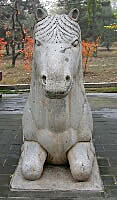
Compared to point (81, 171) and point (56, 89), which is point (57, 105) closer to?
point (56, 89)

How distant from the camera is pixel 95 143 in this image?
4355 mm

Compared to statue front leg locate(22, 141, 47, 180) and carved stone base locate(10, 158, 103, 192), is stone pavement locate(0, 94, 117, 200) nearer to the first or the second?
carved stone base locate(10, 158, 103, 192)

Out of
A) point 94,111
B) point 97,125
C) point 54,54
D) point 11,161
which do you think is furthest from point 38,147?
point 94,111

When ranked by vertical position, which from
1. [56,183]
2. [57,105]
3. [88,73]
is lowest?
[88,73]

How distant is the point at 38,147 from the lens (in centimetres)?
296

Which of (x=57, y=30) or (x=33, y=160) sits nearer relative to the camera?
(x=57, y=30)

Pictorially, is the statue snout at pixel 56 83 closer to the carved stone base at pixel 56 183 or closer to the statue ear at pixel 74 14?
the statue ear at pixel 74 14

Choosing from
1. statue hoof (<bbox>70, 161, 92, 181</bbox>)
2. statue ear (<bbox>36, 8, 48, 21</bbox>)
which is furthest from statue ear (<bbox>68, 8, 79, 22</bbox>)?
statue hoof (<bbox>70, 161, 92, 181</bbox>)

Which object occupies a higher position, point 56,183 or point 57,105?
point 57,105

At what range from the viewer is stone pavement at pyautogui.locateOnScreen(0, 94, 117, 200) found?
2.78 m

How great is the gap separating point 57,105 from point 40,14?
2.77ft

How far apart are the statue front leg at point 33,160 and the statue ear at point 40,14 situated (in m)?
1.25

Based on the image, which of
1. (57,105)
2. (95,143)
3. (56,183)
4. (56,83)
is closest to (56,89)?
(56,83)

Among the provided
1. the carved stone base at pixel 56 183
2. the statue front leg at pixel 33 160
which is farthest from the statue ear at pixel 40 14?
the carved stone base at pixel 56 183
